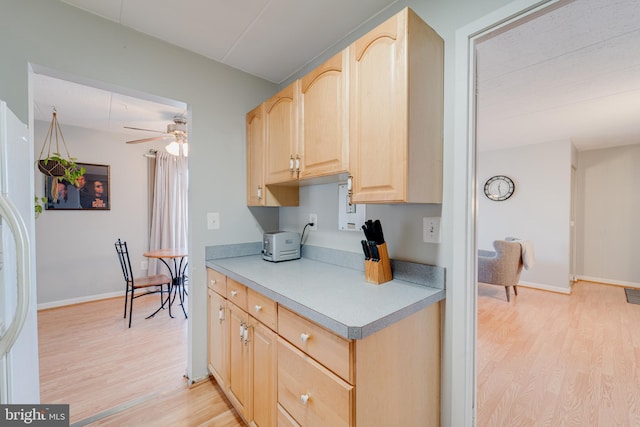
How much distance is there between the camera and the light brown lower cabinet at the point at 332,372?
88 centimetres

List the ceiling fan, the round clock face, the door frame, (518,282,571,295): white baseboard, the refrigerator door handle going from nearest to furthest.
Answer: the refrigerator door handle
the door frame
the ceiling fan
(518,282,571,295): white baseboard
the round clock face

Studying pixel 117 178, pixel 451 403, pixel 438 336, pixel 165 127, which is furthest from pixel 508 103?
pixel 117 178

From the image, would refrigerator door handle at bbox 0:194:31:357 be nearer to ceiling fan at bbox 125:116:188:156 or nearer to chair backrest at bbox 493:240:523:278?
ceiling fan at bbox 125:116:188:156

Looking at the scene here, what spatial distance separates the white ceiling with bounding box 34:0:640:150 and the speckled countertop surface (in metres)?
1.21

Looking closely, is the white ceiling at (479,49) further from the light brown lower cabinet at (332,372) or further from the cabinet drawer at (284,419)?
the cabinet drawer at (284,419)

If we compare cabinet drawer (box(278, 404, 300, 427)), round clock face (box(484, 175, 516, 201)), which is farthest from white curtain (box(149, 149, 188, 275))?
round clock face (box(484, 175, 516, 201))

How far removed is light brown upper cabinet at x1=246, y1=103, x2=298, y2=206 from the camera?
6.40 feet

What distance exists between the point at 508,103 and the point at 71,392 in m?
4.54

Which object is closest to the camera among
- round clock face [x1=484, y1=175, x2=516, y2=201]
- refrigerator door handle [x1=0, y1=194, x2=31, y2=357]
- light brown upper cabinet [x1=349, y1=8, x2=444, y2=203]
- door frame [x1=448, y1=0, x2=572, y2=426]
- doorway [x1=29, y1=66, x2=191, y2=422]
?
refrigerator door handle [x1=0, y1=194, x2=31, y2=357]

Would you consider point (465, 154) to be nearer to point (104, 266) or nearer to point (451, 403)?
point (451, 403)

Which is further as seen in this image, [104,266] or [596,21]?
[104,266]

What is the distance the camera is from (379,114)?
1152mm

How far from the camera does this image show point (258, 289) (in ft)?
4.35

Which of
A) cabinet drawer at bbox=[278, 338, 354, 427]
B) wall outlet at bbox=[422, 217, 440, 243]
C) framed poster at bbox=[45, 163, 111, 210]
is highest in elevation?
framed poster at bbox=[45, 163, 111, 210]
